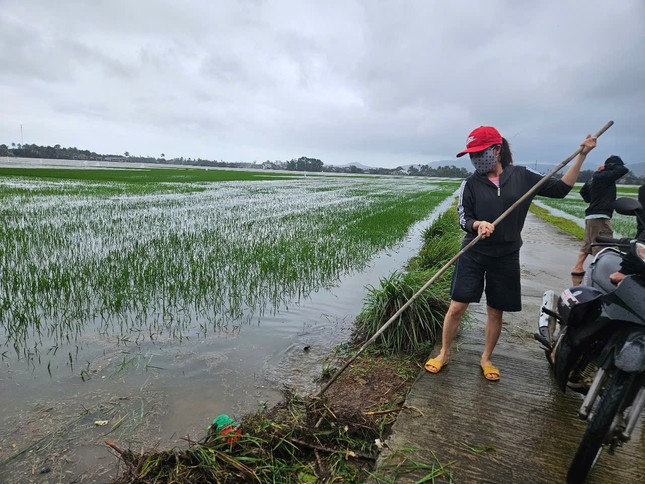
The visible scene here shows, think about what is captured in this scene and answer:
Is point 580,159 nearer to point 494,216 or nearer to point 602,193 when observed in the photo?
point 494,216

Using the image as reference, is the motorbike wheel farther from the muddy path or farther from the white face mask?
the white face mask

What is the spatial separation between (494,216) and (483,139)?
0.54 metres

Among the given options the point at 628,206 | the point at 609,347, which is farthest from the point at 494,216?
the point at 609,347

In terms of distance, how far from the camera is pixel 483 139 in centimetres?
265

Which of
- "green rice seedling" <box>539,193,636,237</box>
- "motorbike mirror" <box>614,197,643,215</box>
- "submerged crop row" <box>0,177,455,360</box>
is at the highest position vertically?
"motorbike mirror" <box>614,197,643,215</box>

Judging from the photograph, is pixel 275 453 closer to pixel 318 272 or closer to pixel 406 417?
pixel 406 417

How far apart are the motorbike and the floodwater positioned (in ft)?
7.01

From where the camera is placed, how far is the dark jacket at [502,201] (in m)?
2.70

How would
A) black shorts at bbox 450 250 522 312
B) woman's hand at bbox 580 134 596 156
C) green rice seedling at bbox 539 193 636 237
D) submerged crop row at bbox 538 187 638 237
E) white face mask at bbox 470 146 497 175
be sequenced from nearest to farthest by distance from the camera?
woman's hand at bbox 580 134 596 156 < white face mask at bbox 470 146 497 175 < black shorts at bbox 450 250 522 312 < green rice seedling at bbox 539 193 636 237 < submerged crop row at bbox 538 187 638 237

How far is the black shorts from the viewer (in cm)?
280

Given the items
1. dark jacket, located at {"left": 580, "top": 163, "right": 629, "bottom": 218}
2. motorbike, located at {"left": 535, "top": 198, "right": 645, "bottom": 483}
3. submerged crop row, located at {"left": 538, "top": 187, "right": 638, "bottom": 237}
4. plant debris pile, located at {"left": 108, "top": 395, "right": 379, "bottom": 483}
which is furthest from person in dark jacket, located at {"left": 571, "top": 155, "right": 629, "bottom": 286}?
submerged crop row, located at {"left": 538, "top": 187, "right": 638, "bottom": 237}

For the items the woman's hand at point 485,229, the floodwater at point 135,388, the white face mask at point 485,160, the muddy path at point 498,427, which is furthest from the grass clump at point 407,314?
the white face mask at point 485,160

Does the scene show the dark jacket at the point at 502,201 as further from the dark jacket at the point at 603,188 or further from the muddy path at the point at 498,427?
the dark jacket at the point at 603,188

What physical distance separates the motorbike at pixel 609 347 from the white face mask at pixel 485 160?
0.80 metres
